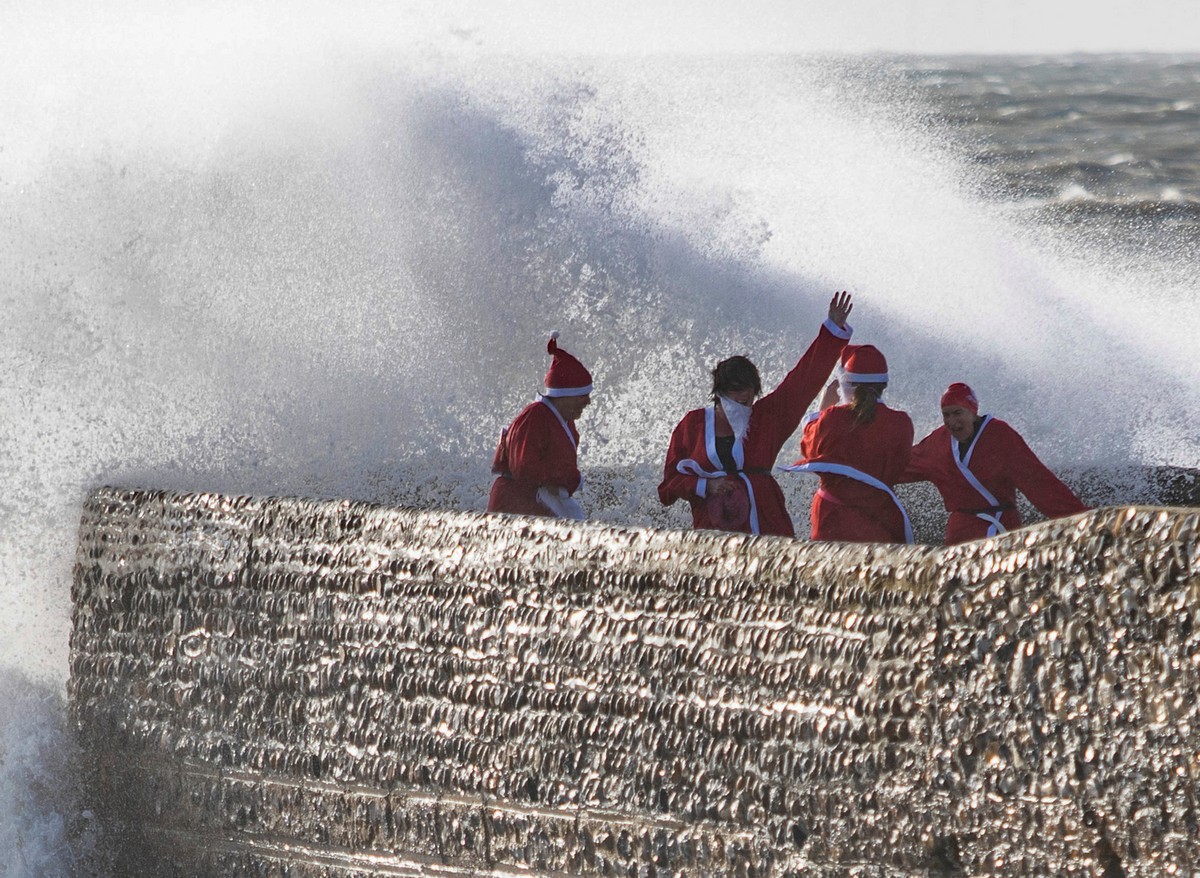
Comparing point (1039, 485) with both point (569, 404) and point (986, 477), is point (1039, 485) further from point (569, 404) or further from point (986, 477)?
point (569, 404)

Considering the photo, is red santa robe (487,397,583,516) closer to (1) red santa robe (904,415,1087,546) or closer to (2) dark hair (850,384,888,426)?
(2) dark hair (850,384,888,426)

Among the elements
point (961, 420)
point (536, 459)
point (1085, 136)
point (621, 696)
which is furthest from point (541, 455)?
point (1085, 136)

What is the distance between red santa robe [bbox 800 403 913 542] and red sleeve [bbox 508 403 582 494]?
0.92 m

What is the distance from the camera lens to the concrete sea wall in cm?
254

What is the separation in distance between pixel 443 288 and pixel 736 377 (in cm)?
408

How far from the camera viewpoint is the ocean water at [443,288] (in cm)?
741

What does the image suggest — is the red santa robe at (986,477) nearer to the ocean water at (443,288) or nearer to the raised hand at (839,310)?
the raised hand at (839,310)

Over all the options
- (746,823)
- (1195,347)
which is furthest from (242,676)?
(1195,347)

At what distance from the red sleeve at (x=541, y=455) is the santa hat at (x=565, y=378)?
11cm

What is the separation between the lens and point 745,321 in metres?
8.68

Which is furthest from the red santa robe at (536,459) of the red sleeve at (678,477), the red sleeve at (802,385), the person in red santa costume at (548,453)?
the red sleeve at (802,385)

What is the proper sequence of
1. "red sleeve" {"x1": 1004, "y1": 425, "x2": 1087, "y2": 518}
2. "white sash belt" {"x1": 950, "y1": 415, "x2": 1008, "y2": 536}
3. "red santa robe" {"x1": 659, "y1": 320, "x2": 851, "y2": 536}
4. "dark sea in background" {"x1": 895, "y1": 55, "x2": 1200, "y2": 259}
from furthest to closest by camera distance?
"dark sea in background" {"x1": 895, "y1": 55, "x2": 1200, "y2": 259}
"white sash belt" {"x1": 950, "y1": 415, "x2": 1008, "y2": 536}
"red santa robe" {"x1": 659, "y1": 320, "x2": 851, "y2": 536}
"red sleeve" {"x1": 1004, "y1": 425, "x2": 1087, "y2": 518}

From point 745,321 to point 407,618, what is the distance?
17.3 ft

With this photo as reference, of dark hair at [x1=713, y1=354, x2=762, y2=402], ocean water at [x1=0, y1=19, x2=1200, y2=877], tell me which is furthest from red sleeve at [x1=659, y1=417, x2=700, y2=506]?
ocean water at [x1=0, y1=19, x2=1200, y2=877]
